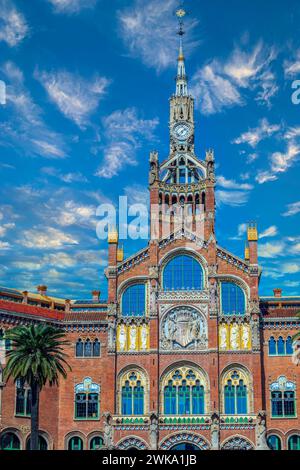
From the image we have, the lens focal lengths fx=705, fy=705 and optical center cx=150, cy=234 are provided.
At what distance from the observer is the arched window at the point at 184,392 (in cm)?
7256

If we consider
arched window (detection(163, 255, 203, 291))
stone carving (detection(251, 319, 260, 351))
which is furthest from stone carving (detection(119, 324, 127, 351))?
stone carving (detection(251, 319, 260, 351))

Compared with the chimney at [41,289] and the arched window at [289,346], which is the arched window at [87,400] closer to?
the chimney at [41,289]

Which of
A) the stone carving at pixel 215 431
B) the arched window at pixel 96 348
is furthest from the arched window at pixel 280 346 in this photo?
the arched window at pixel 96 348

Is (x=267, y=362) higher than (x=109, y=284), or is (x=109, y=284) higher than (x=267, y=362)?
(x=109, y=284)

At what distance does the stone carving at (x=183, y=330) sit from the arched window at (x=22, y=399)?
48.8 feet

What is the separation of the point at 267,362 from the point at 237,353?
370cm

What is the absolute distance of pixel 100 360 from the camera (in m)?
77.2

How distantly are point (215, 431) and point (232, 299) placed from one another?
45.6 ft

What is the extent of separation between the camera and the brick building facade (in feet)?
233

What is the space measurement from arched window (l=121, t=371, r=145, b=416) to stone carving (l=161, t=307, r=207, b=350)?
14.4ft

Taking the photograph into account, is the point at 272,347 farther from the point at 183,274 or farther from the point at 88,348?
the point at 88,348

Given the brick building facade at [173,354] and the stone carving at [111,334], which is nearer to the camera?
the brick building facade at [173,354]
